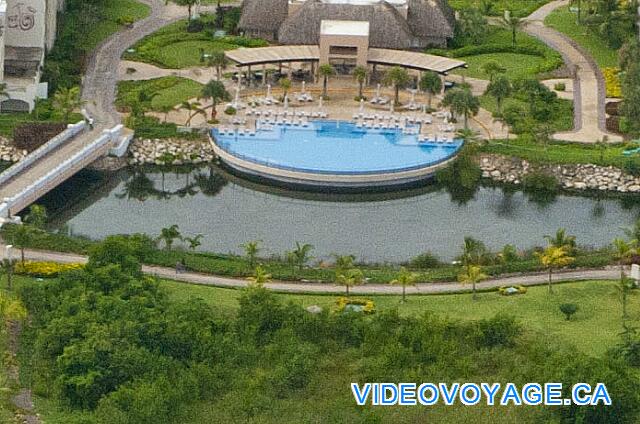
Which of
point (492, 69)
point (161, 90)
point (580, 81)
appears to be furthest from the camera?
point (580, 81)

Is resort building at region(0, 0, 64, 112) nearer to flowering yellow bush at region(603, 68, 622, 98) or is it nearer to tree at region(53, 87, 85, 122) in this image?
tree at region(53, 87, 85, 122)

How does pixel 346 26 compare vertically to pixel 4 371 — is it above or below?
above

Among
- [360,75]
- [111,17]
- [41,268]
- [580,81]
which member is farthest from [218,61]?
[41,268]

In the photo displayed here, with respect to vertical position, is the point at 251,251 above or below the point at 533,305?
above

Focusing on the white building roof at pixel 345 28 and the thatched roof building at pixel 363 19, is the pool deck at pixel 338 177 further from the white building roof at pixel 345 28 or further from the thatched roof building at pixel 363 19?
the thatched roof building at pixel 363 19

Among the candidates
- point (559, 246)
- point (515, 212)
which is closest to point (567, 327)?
point (559, 246)

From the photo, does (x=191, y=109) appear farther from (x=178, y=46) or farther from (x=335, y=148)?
(x=178, y=46)

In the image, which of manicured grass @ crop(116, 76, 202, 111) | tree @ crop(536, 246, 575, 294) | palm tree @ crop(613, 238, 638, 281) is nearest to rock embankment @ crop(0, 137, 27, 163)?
manicured grass @ crop(116, 76, 202, 111)

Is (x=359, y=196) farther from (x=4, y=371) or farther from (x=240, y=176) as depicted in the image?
(x=4, y=371)
